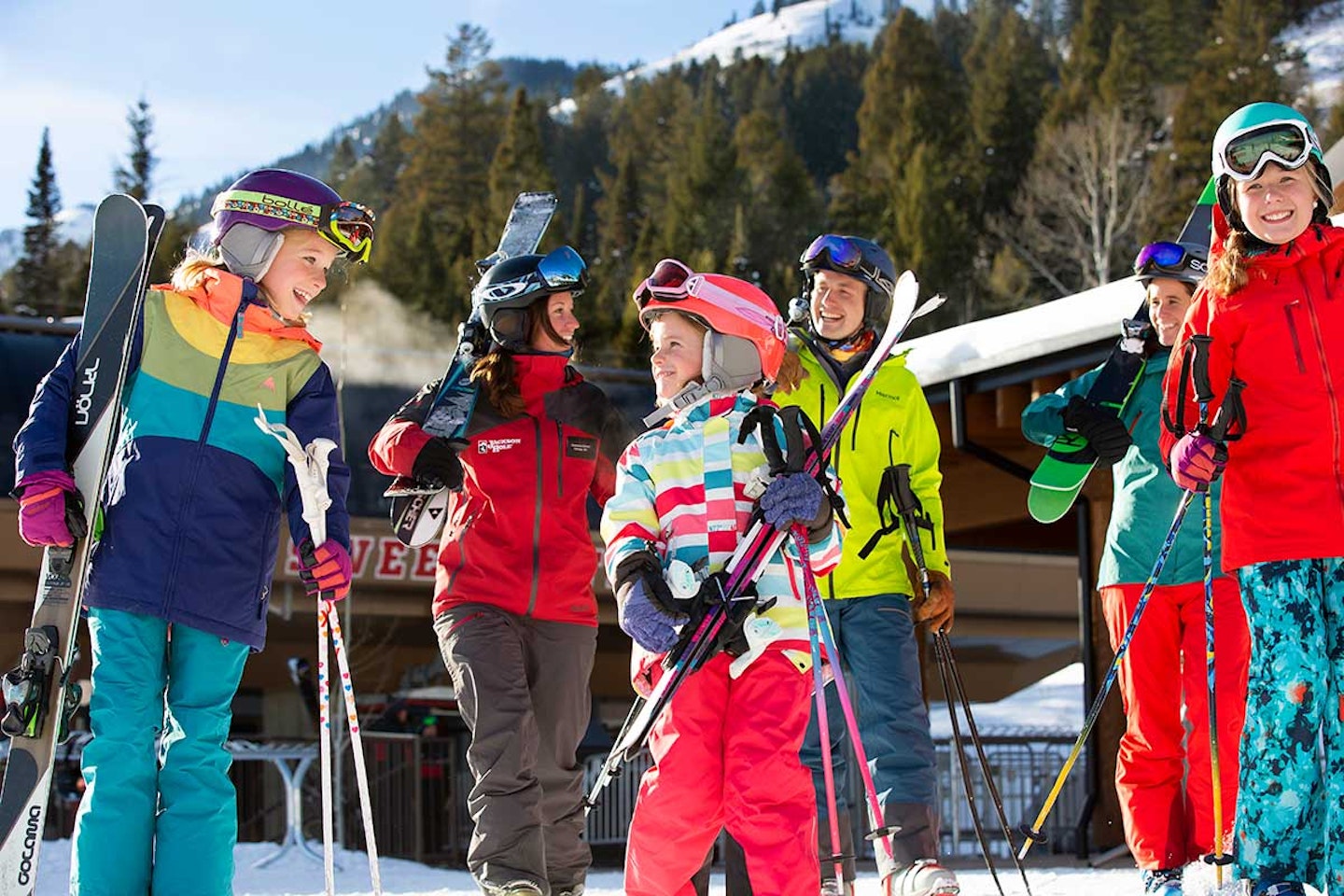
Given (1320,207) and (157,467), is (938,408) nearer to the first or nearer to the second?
(1320,207)

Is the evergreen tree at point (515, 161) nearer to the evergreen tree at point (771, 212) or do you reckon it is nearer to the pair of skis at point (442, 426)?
the evergreen tree at point (771, 212)

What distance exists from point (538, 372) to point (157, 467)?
134 centimetres

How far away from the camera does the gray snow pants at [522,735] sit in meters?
4.37

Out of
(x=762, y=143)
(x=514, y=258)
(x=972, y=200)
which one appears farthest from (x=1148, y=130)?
(x=514, y=258)

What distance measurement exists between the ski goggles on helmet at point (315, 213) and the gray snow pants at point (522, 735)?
1145 mm

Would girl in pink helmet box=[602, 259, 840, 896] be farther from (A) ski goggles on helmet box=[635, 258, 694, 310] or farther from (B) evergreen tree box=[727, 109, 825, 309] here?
(B) evergreen tree box=[727, 109, 825, 309]

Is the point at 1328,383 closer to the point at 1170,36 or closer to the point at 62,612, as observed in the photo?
the point at 62,612

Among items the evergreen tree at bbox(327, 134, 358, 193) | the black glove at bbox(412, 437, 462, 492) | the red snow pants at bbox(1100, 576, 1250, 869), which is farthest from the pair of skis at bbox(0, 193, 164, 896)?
the evergreen tree at bbox(327, 134, 358, 193)

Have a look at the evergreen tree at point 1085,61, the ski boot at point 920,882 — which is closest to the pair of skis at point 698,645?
the ski boot at point 920,882

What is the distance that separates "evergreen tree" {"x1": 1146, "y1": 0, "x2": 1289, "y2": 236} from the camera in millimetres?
53500

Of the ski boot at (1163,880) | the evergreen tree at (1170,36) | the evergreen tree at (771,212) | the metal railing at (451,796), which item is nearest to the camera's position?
the ski boot at (1163,880)

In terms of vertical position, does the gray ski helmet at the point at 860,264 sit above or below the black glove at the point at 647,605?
above

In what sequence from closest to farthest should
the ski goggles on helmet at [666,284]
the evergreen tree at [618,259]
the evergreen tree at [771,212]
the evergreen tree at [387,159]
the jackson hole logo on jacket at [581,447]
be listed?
the ski goggles on helmet at [666,284]
the jackson hole logo on jacket at [581,447]
the evergreen tree at [618,259]
the evergreen tree at [771,212]
the evergreen tree at [387,159]

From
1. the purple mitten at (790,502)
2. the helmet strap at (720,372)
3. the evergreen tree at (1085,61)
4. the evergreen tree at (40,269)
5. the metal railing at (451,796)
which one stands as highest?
the evergreen tree at (1085,61)
